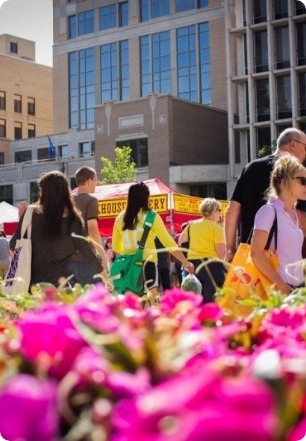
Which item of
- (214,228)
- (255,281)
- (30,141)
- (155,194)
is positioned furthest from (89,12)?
(255,281)

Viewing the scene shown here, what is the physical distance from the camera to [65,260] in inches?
180

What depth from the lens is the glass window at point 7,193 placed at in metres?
55.8

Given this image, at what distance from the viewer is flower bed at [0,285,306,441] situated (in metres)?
0.55

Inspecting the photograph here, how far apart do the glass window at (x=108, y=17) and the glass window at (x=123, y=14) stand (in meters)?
0.51

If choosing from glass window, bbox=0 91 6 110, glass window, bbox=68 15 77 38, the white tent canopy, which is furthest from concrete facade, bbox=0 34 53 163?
the white tent canopy

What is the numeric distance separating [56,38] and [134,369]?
62.3 metres

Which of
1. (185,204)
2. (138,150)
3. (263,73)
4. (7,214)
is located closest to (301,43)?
(263,73)

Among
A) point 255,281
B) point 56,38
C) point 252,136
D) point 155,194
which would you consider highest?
point 56,38

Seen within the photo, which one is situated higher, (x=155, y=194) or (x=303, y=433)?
(x=155, y=194)

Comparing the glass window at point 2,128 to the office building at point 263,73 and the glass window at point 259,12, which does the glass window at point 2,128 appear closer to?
the office building at point 263,73

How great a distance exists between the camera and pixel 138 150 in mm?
48656

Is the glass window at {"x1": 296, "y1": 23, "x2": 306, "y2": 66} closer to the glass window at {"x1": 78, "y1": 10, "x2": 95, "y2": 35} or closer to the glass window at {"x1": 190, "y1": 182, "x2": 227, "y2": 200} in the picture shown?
the glass window at {"x1": 190, "y1": 182, "x2": 227, "y2": 200}

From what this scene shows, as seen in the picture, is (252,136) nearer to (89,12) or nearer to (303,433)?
(89,12)

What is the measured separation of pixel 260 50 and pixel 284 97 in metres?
3.75
